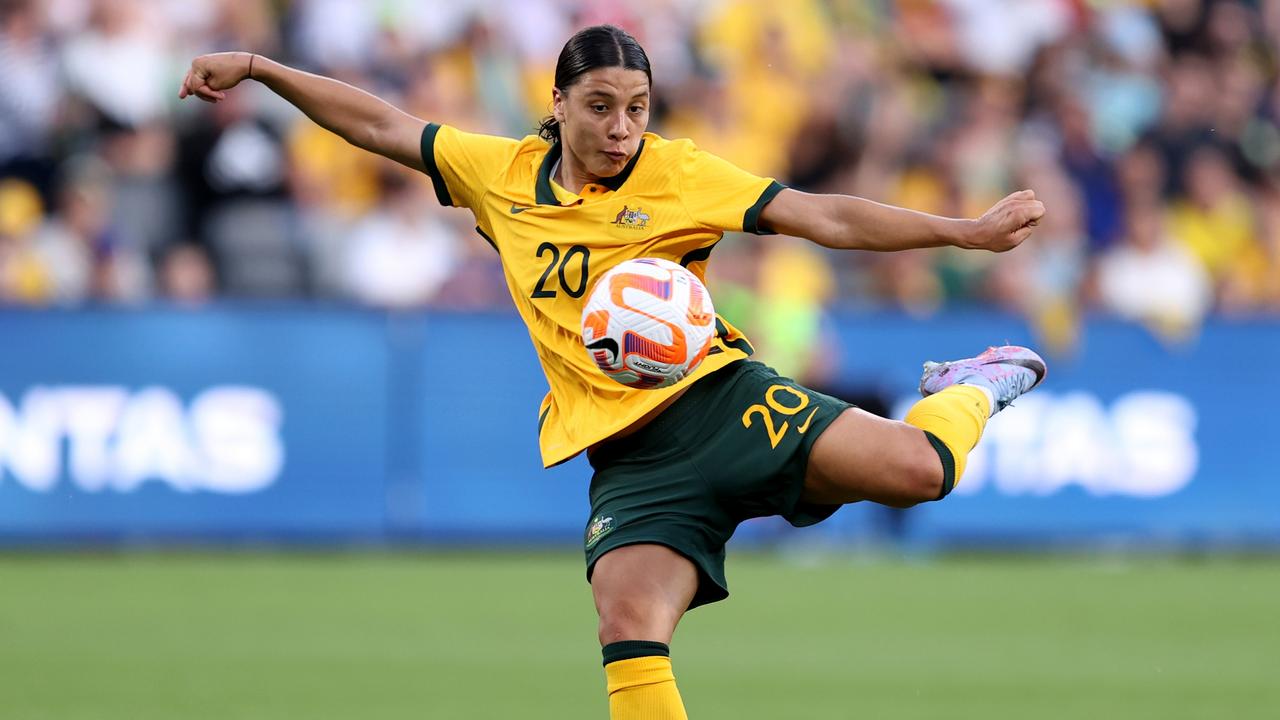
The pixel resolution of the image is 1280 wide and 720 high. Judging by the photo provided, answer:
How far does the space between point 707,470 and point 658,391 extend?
266mm

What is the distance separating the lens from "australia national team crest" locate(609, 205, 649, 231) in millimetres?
5543

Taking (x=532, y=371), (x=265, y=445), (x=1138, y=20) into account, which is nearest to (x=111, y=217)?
(x=265, y=445)

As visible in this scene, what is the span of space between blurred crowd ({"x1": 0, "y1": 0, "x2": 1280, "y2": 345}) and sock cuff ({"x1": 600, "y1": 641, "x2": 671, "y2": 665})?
846cm

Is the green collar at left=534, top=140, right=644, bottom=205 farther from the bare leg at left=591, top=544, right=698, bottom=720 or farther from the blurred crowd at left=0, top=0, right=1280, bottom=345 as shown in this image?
the blurred crowd at left=0, top=0, right=1280, bottom=345

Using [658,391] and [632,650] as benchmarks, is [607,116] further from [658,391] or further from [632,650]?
[632,650]

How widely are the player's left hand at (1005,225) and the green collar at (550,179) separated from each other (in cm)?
105

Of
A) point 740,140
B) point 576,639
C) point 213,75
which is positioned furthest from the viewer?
point 740,140

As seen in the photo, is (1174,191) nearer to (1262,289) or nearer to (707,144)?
(1262,289)

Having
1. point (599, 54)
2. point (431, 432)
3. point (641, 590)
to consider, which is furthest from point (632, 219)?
point (431, 432)

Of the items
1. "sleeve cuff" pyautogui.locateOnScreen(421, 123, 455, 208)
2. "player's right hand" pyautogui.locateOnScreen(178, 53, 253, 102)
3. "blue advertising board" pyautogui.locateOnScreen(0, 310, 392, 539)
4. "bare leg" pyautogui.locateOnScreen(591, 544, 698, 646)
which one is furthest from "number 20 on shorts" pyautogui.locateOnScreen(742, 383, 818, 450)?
"blue advertising board" pyautogui.locateOnScreen(0, 310, 392, 539)

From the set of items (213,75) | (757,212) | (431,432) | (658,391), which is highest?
(431,432)

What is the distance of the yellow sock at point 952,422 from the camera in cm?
562

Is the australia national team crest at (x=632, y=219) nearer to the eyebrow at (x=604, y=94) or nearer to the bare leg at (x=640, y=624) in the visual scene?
the eyebrow at (x=604, y=94)

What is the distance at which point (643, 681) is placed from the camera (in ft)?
17.1
